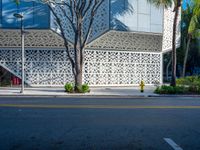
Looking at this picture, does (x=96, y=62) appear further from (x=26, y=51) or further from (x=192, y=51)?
(x=192, y=51)

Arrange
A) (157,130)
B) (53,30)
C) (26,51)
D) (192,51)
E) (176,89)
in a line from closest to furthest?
1. (157,130)
2. (176,89)
3. (53,30)
4. (26,51)
5. (192,51)

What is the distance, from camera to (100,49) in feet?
86.4

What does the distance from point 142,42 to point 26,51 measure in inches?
466

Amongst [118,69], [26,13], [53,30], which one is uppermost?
[26,13]

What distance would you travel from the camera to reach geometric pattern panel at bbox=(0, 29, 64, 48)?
2352cm

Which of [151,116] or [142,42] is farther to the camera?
[142,42]

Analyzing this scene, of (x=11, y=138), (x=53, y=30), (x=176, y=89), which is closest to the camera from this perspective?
(x=11, y=138)

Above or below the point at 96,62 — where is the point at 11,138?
below

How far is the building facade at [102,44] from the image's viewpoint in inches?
916

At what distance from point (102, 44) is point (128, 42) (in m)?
2.70

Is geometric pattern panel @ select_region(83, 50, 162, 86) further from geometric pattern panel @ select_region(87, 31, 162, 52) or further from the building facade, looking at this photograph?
geometric pattern panel @ select_region(87, 31, 162, 52)

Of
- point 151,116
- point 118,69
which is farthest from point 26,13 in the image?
point 151,116

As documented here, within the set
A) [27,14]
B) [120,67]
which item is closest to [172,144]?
[27,14]

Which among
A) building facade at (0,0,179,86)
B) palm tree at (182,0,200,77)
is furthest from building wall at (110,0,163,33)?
palm tree at (182,0,200,77)
